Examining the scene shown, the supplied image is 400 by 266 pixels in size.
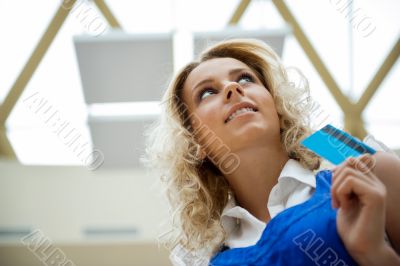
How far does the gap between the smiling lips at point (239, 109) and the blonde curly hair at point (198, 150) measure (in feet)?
0.86

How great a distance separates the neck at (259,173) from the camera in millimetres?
2086

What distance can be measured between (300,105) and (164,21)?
13.6ft

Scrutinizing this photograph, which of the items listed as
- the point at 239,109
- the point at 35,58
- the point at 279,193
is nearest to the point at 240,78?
the point at 239,109

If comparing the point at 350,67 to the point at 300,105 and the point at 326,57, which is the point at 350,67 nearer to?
the point at 326,57

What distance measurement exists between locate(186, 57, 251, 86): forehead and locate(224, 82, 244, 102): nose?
21 centimetres

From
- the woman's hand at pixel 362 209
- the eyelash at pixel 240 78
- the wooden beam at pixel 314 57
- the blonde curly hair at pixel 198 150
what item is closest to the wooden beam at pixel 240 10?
the wooden beam at pixel 314 57

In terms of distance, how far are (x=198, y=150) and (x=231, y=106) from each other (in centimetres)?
40

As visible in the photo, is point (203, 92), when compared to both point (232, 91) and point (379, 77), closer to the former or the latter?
point (232, 91)

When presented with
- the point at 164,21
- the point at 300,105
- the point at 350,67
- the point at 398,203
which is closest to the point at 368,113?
the point at 350,67

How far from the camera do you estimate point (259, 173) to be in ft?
6.95

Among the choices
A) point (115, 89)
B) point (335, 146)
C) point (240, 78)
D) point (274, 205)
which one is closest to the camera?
point (335, 146)

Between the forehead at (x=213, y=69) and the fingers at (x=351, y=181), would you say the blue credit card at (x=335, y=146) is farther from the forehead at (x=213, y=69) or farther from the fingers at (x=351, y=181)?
the forehead at (x=213, y=69)

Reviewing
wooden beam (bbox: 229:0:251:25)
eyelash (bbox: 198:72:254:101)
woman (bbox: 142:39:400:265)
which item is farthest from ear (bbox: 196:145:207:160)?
wooden beam (bbox: 229:0:251:25)

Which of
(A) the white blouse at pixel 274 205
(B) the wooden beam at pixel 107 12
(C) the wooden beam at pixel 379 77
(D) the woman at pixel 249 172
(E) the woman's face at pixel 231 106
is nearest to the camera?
(D) the woman at pixel 249 172
